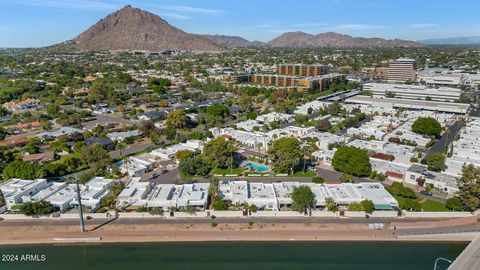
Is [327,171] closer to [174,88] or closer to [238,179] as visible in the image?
[238,179]

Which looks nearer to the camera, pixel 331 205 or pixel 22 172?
pixel 331 205

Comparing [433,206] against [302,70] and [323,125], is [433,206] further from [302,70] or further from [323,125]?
[302,70]

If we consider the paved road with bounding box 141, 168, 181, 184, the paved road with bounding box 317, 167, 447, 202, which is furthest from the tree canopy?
the paved road with bounding box 141, 168, 181, 184

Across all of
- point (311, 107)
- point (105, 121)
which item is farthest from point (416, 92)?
point (105, 121)

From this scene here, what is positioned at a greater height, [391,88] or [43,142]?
[391,88]

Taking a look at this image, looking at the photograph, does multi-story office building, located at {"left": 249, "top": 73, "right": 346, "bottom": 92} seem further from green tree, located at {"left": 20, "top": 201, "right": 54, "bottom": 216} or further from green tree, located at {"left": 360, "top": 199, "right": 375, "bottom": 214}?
green tree, located at {"left": 20, "top": 201, "right": 54, "bottom": 216}

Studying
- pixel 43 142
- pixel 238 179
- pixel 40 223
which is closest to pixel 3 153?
pixel 43 142

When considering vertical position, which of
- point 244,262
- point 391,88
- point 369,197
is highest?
point 391,88
